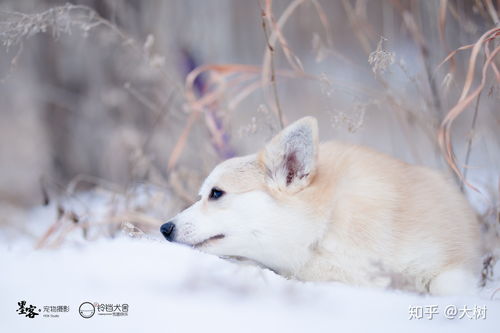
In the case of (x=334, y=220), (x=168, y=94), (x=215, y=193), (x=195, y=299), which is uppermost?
(x=168, y=94)

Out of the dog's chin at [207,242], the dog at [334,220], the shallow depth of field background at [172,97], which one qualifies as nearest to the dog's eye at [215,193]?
the dog at [334,220]

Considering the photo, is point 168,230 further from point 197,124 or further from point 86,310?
point 197,124

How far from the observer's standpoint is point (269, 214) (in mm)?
1280

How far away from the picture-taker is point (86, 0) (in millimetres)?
2549

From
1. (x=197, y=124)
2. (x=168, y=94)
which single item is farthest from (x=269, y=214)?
(x=168, y=94)

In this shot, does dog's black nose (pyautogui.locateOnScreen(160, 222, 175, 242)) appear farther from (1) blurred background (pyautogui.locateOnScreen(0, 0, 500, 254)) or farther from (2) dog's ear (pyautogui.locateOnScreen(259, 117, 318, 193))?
(1) blurred background (pyautogui.locateOnScreen(0, 0, 500, 254))

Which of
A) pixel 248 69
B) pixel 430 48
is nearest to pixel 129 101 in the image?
pixel 248 69

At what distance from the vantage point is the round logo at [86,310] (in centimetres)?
100

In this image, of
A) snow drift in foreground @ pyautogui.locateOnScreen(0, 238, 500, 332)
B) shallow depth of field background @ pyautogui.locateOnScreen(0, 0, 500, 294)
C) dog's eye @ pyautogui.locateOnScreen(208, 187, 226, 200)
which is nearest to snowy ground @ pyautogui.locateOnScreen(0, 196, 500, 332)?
snow drift in foreground @ pyautogui.locateOnScreen(0, 238, 500, 332)

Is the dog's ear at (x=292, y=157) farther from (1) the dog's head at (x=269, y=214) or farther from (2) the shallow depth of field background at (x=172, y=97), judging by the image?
(2) the shallow depth of field background at (x=172, y=97)

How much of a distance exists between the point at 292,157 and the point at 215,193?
8.8 inches

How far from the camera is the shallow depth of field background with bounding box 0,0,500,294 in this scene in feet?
6.13

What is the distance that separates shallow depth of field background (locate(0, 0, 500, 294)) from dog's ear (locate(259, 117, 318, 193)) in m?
0.48

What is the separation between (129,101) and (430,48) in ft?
5.01
